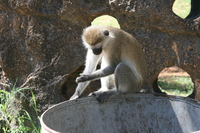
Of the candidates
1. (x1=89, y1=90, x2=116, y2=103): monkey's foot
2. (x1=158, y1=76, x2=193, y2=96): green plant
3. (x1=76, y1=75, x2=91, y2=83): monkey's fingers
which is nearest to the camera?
(x1=89, y1=90, x2=116, y2=103): monkey's foot

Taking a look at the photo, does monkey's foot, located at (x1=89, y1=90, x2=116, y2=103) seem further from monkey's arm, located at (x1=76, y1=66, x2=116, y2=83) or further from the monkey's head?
the monkey's head

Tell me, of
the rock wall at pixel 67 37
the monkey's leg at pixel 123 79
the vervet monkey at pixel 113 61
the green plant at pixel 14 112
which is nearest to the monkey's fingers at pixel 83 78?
→ the vervet monkey at pixel 113 61

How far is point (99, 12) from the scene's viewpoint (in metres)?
4.39

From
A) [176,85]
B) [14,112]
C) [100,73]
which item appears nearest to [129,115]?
[100,73]

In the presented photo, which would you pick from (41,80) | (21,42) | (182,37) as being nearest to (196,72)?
(182,37)

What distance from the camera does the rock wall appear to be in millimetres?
4168

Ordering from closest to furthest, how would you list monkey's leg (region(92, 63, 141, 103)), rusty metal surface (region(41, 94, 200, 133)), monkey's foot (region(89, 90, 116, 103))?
rusty metal surface (region(41, 94, 200, 133))
monkey's foot (region(89, 90, 116, 103))
monkey's leg (region(92, 63, 141, 103))

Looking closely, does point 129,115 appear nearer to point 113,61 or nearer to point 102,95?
point 102,95

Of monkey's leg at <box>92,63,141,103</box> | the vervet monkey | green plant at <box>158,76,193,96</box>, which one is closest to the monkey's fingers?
the vervet monkey

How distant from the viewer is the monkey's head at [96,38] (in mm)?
3389

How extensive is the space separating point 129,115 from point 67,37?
78.6 inches

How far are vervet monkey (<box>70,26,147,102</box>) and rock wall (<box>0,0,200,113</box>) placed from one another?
2.13 feet

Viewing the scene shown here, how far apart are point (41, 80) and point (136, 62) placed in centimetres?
177

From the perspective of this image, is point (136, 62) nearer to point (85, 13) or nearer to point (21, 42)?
point (85, 13)
